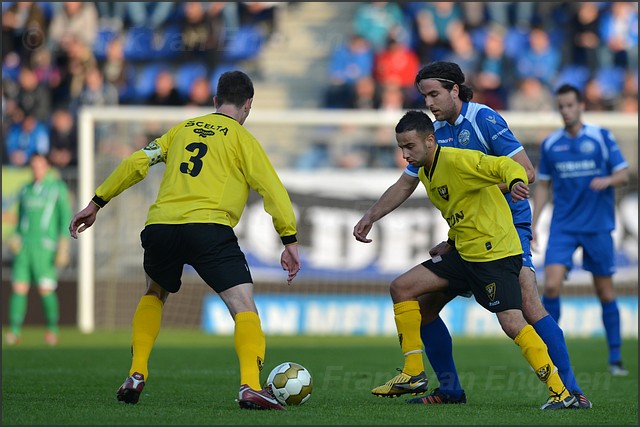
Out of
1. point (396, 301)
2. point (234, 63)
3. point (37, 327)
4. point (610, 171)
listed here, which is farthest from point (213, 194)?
point (234, 63)

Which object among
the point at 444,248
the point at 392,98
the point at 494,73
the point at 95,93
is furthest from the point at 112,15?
the point at 444,248

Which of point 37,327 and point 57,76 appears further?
point 57,76

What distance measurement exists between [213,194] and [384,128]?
10069mm

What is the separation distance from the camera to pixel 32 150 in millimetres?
17250

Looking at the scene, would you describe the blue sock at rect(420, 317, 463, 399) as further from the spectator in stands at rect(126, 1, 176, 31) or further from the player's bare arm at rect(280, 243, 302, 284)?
the spectator in stands at rect(126, 1, 176, 31)

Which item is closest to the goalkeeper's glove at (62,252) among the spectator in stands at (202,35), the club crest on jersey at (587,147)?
the spectator in stands at (202,35)

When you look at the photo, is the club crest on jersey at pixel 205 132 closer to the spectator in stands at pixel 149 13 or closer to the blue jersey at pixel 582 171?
the blue jersey at pixel 582 171

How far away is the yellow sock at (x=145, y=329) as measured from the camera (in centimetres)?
670

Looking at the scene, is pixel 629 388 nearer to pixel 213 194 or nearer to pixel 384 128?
pixel 213 194

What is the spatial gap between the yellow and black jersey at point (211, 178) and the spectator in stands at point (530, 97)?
40.0 ft

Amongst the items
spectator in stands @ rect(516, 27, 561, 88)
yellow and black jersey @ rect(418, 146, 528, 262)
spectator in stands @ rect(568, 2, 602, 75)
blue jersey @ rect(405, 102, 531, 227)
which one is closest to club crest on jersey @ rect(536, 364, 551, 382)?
yellow and black jersey @ rect(418, 146, 528, 262)

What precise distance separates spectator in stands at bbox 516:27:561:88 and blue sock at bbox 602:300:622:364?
28.2 ft

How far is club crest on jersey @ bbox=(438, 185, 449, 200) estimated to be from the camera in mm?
6672

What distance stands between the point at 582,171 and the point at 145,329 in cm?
528
